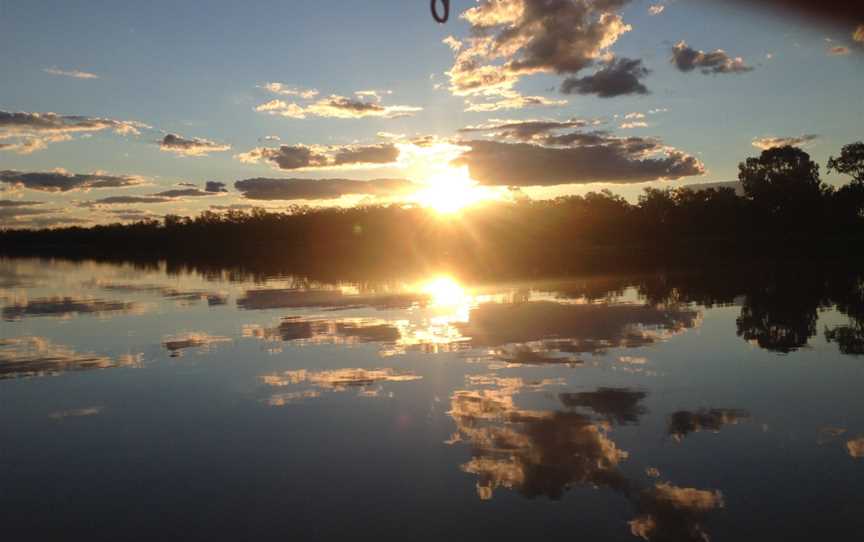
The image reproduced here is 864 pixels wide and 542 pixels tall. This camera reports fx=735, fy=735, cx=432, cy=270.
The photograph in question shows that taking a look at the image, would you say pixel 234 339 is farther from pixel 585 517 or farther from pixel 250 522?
pixel 585 517

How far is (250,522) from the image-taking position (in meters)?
7.26

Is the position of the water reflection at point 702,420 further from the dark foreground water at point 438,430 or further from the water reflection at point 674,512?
the water reflection at point 674,512

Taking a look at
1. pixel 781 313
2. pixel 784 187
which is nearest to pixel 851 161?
pixel 784 187

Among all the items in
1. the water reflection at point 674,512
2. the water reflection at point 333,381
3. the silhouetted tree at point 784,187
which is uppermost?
the silhouetted tree at point 784,187

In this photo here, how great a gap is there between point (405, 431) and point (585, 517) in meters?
3.57

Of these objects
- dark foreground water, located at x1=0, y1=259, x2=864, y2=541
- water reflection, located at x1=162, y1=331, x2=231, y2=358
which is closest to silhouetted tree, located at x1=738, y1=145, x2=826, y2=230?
dark foreground water, located at x1=0, y1=259, x2=864, y2=541

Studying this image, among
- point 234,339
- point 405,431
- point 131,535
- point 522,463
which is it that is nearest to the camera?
point 131,535

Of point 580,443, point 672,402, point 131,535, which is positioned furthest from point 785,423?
point 131,535

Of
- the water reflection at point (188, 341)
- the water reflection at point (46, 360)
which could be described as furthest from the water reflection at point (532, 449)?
the water reflection at point (188, 341)

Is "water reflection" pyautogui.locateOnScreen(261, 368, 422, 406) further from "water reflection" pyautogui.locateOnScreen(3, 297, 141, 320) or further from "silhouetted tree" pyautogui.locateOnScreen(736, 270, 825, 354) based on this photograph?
"water reflection" pyautogui.locateOnScreen(3, 297, 141, 320)

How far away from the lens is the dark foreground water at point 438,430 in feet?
23.9

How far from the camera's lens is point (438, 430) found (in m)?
10.2

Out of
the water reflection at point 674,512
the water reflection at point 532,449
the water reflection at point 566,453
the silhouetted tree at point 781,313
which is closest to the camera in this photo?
the water reflection at point 674,512

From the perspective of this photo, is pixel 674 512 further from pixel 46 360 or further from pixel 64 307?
pixel 64 307
